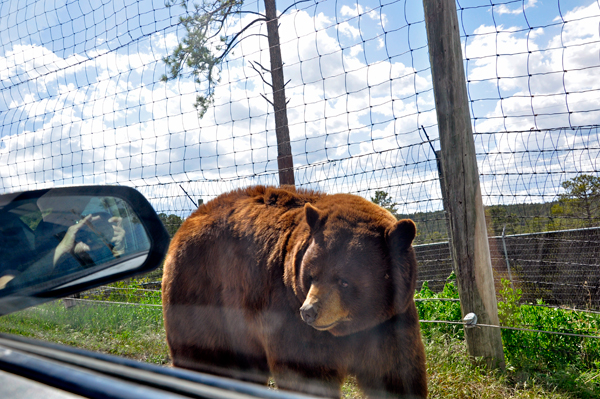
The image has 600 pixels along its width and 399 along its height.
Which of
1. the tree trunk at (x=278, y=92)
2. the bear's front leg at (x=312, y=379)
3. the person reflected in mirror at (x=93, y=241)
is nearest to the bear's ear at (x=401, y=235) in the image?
the bear's front leg at (x=312, y=379)

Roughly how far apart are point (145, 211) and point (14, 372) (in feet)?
6.04

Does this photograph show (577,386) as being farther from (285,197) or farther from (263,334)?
(285,197)

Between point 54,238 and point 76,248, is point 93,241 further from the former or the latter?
point 54,238

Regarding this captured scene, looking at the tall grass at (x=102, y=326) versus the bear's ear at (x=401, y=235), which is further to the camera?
the tall grass at (x=102, y=326)

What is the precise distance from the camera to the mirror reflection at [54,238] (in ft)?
5.81

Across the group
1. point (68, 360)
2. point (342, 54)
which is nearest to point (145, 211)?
point (68, 360)

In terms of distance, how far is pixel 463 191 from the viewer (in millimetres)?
3365

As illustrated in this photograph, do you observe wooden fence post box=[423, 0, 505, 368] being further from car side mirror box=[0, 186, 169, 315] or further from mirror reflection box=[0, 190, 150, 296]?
mirror reflection box=[0, 190, 150, 296]

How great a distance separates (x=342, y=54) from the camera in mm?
3855

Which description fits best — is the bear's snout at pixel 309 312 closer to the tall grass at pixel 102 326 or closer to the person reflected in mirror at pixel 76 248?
the person reflected in mirror at pixel 76 248

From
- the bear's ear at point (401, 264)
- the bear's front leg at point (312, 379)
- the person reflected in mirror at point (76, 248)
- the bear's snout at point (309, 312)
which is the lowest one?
the bear's front leg at point (312, 379)

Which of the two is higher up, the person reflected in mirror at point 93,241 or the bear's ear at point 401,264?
the person reflected in mirror at point 93,241

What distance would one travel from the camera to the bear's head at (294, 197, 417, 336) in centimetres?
241

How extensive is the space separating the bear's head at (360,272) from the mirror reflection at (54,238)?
1.13 metres
